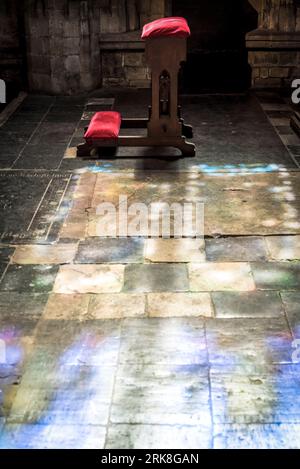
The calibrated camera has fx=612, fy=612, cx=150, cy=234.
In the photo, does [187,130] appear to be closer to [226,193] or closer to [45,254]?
[226,193]

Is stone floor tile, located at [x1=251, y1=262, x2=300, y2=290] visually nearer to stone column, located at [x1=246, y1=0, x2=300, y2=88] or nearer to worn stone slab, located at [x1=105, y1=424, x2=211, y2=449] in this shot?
worn stone slab, located at [x1=105, y1=424, x2=211, y2=449]

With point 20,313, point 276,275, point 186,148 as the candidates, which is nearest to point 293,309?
point 276,275

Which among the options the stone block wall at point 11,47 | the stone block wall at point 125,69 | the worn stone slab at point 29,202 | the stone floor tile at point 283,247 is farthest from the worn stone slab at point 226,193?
the stone block wall at point 11,47

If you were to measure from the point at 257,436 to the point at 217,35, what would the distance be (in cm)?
1042

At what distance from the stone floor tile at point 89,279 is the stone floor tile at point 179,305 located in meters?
0.30

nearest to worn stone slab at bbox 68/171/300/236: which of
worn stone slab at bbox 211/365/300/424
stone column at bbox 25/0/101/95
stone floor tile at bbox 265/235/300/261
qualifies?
stone floor tile at bbox 265/235/300/261

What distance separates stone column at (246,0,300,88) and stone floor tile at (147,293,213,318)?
6.72 meters

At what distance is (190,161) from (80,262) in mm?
2570

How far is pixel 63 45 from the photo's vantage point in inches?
367

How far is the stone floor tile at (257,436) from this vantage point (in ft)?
9.07

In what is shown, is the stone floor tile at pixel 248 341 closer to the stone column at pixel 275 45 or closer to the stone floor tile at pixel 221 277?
the stone floor tile at pixel 221 277

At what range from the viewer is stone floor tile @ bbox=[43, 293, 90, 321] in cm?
379

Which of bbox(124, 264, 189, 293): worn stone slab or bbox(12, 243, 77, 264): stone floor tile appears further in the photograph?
bbox(12, 243, 77, 264): stone floor tile

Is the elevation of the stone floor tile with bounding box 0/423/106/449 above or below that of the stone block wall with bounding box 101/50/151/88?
below
